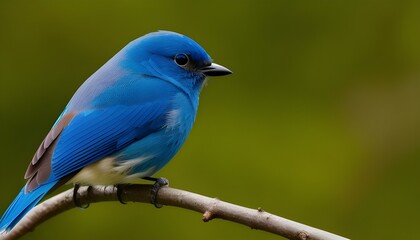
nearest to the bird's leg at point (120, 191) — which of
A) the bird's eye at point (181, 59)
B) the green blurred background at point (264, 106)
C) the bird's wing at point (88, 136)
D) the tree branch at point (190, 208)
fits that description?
the tree branch at point (190, 208)

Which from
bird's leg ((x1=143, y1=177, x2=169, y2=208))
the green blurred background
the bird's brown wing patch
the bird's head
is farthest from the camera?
the green blurred background

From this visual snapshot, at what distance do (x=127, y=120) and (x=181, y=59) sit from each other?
0.56 metres

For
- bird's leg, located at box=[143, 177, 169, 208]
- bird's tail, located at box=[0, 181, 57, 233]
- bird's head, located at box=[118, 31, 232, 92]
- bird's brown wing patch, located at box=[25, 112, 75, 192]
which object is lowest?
bird's tail, located at box=[0, 181, 57, 233]

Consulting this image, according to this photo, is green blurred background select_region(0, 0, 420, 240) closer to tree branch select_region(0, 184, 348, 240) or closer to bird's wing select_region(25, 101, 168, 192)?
bird's wing select_region(25, 101, 168, 192)

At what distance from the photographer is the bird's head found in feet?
17.9

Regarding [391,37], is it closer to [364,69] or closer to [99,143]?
[364,69]

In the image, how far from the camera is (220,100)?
23.4 feet

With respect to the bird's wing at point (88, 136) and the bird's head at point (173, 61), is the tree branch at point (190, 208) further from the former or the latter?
the bird's head at point (173, 61)

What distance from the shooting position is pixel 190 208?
13.3 feet

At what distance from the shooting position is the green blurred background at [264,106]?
269 inches

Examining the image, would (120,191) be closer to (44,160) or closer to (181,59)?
(44,160)

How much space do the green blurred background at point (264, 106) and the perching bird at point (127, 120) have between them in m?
1.45

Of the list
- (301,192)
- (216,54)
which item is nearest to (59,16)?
(216,54)

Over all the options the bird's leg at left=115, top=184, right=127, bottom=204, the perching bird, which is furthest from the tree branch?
the perching bird
